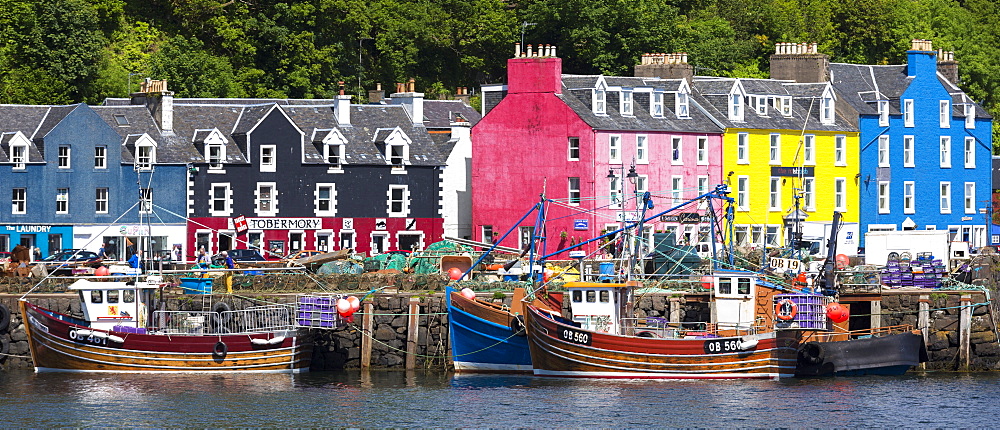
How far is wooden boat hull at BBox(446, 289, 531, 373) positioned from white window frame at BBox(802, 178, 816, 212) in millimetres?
35321

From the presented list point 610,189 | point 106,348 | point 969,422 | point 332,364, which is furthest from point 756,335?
point 610,189

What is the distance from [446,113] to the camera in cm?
9850

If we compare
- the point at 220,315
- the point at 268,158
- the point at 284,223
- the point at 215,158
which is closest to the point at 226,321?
the point at 220,315

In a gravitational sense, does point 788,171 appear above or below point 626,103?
below

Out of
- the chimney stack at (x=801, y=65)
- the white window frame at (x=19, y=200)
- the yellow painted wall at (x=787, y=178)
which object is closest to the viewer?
the white window frame at (x=19, y=200)

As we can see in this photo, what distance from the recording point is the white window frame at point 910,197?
92750mm

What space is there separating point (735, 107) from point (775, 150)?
2.80 meters

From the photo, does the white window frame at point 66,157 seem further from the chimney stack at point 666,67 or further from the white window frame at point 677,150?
the chimney stack at point 666,67

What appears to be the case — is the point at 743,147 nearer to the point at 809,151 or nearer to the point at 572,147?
the point at 809,151

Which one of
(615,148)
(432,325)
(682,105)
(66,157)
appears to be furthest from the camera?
(682,105)

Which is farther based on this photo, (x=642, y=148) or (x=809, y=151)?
(x=809, y=151)

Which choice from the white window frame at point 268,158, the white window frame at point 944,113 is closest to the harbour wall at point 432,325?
the white window frame at point 268,158

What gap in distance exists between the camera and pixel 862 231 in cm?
9144

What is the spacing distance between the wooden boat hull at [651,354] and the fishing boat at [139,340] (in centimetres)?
750
